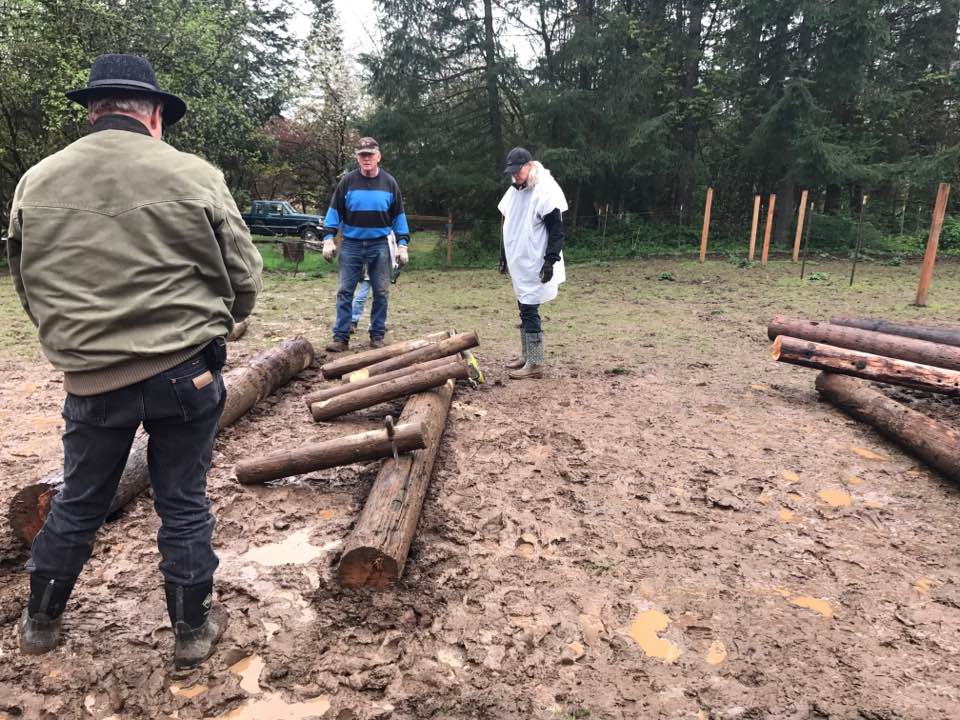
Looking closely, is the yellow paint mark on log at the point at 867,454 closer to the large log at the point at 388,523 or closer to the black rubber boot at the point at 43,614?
the large log at the point at 388,523

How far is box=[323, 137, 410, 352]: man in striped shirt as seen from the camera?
628 centimetres

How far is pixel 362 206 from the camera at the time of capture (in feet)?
20.6

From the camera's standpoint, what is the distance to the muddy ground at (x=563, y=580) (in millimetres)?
2195

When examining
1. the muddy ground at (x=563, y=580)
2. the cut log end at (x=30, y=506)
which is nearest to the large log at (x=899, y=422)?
the muddy ground at (x=563, y=580)

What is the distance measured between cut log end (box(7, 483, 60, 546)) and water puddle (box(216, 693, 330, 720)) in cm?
153

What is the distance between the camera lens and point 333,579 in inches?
111

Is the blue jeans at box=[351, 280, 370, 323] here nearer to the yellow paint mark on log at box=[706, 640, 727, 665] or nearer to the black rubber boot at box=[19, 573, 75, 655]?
the black rubber boot at box=[19, 573, 75, 655]

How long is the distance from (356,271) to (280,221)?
52.7 ft

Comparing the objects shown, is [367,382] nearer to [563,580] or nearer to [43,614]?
[563,580]

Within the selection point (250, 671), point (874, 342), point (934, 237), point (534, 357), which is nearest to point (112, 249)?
point (250, 671)

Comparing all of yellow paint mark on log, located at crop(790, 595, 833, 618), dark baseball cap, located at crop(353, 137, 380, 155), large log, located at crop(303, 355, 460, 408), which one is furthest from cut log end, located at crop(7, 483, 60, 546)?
dark baseball cap, located at crop(353, 137, 380, 155)

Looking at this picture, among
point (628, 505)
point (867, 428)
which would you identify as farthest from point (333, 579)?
point (867, 428)

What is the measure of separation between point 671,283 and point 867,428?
798 centimetres

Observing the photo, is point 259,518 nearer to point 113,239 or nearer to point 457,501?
point 457,501
